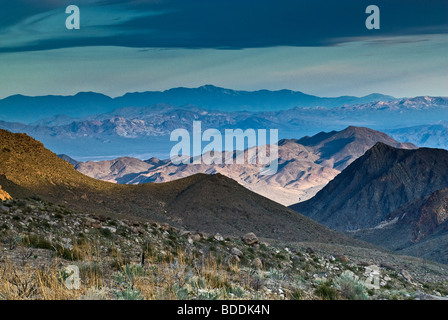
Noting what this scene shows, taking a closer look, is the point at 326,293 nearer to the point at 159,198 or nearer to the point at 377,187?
the point at 159,198

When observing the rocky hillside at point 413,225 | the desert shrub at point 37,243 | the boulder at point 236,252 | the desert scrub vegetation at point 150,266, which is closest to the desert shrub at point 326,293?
the desert scrub vegetation at point 150,266

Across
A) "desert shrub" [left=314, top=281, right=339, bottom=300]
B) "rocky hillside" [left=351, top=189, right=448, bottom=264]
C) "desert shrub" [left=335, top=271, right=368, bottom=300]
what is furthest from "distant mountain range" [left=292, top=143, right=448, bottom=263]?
"desert shrub" [left=314, top=281, right=339, bottom=300]

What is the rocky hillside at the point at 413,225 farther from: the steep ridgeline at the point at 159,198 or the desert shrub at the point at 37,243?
the desert shrub at the point at 37,243

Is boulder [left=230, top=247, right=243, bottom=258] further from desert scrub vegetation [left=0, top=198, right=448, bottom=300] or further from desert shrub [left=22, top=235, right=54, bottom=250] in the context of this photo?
desert shrub [left=22, top=235, right=54, bottom=250]

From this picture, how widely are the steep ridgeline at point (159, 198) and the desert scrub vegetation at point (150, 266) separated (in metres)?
21.8

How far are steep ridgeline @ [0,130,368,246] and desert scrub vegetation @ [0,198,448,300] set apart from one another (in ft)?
71.6

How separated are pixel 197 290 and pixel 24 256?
18.7 ft

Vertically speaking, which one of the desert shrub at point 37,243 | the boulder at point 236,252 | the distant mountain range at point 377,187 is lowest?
the distant mountain range at point 377,187

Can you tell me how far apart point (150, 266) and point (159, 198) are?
145 feet

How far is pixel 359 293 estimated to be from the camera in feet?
43.9

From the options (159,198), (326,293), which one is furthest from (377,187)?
(326,293)

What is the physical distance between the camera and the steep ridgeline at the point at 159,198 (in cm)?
4759

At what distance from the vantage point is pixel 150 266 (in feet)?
48.5
